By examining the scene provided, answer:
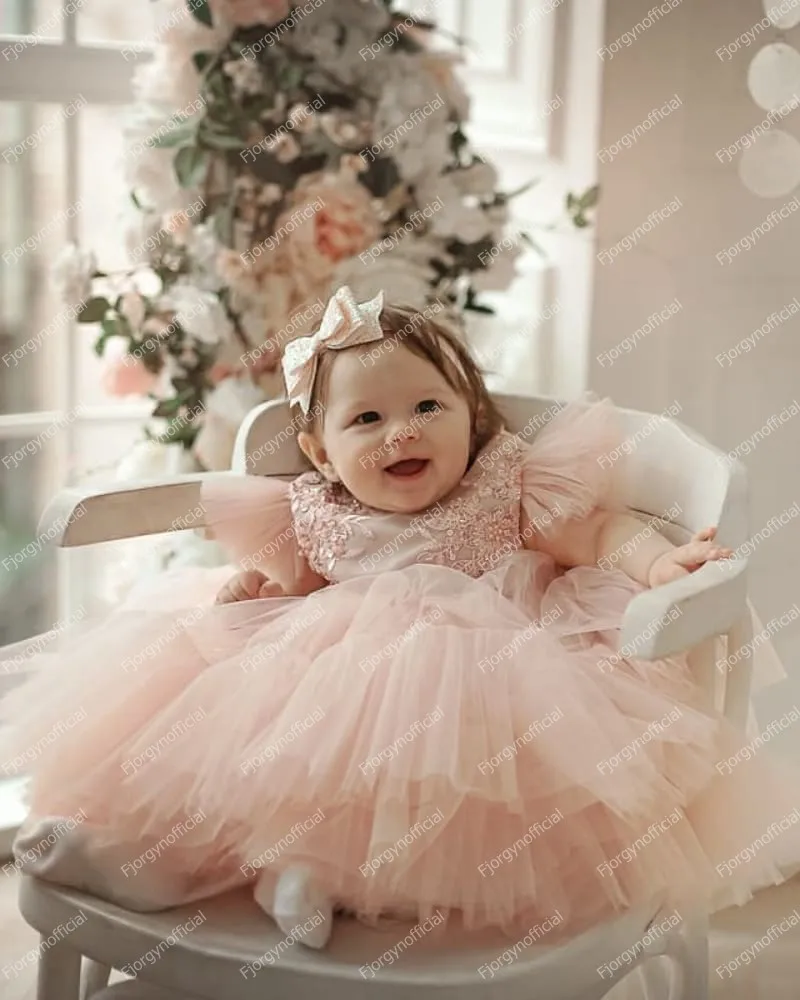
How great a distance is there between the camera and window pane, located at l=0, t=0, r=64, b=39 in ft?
5.92

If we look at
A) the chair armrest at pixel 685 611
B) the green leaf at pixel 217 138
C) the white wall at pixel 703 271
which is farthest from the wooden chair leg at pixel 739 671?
the green leaf at pixel 217 138

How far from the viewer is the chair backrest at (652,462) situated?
118 cm

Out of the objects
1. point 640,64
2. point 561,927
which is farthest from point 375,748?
point 640,64

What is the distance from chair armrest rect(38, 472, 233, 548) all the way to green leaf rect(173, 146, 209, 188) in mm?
483

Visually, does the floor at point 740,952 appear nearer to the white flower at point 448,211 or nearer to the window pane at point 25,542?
the window pane at point 25,542

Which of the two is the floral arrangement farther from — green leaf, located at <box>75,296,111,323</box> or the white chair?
the white chair

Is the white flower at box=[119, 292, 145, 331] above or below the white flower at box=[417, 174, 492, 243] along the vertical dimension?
below

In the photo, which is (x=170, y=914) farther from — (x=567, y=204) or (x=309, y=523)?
(x=567, y=204)

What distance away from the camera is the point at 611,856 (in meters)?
0.97

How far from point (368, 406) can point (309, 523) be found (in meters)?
0.14

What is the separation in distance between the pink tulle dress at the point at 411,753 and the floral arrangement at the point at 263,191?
578 millimetres

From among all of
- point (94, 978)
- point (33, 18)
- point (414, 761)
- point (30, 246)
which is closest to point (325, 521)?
point (414, 761)

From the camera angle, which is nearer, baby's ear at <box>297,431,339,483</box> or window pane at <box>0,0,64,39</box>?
baby's ear at <box>297,431,339,483</box>

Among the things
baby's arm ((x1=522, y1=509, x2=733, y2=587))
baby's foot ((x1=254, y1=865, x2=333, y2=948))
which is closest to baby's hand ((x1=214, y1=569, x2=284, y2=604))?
baby's arm ((x1=522, y1=509, x2=733, y2=587))
